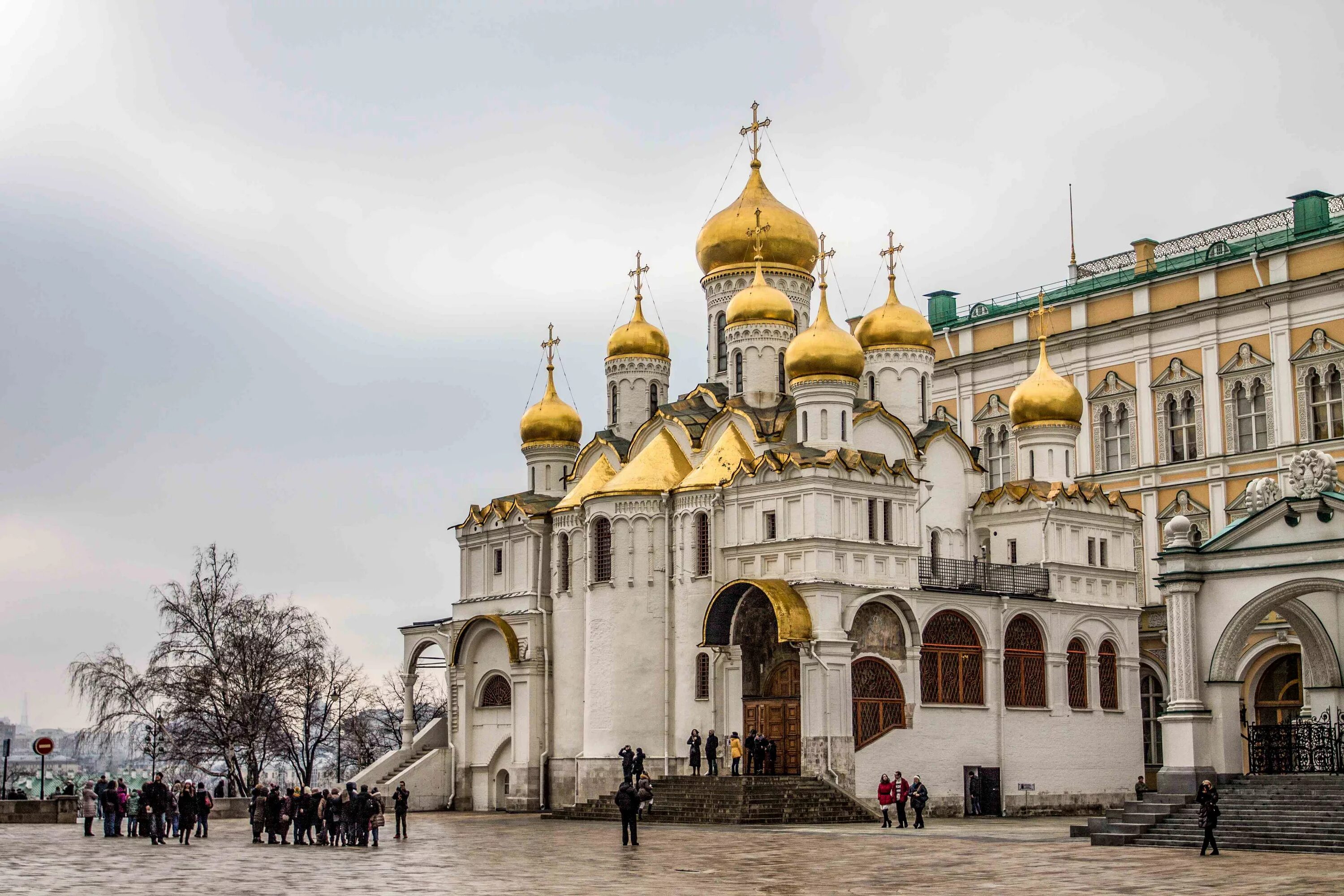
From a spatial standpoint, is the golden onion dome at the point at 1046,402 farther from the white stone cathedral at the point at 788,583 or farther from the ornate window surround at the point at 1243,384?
the ornate window surround at the point at 1243,384

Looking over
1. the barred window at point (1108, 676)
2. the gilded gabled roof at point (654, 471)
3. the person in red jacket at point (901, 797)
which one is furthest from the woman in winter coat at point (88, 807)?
the barred window at point (1108, 676)

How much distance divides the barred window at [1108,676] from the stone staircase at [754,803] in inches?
356

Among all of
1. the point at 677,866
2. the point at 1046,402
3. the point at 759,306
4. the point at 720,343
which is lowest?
the point at 677,866

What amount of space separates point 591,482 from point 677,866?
20.7 metres

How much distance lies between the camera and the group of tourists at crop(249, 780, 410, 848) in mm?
26125

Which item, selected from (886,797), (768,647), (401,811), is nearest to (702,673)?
(768,647)

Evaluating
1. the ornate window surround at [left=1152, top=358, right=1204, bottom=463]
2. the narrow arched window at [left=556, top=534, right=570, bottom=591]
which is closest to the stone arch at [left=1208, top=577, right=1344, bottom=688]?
the ornate window surround at [left=1152, top=358, right=1204, bottom=463]

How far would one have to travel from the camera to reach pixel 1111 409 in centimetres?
4553

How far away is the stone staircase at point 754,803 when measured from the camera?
1250 inches

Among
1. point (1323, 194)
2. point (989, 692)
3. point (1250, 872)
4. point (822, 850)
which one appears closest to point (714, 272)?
point (989, 692)

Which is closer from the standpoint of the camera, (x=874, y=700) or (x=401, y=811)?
(x=401, y=811)

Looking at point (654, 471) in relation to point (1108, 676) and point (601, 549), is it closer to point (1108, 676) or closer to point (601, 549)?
point (601, 549)

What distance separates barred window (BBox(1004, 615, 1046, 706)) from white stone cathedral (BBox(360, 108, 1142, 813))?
64 millimetres

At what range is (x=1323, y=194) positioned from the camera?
4247 cm
